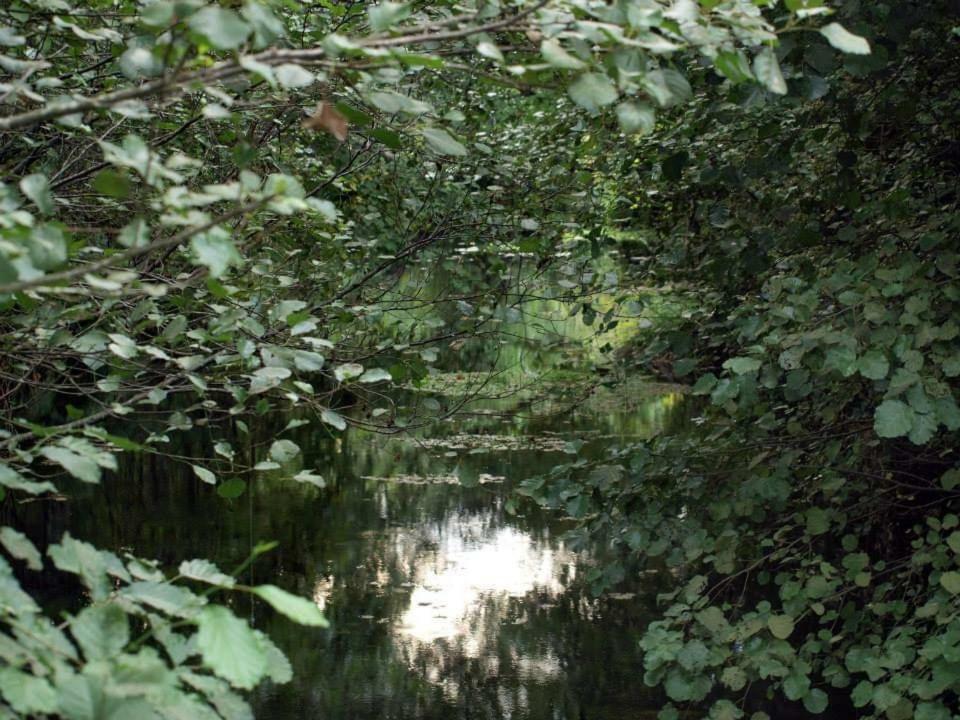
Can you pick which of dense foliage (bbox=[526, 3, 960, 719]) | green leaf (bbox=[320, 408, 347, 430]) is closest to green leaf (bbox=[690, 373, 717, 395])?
dense foliage (bbox=[526, 3, 960, 719])

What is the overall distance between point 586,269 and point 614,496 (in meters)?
0.84

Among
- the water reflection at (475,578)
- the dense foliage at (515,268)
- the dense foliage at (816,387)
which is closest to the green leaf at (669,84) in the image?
the dense foliage at (515,268)

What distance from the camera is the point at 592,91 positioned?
1530 millimetres

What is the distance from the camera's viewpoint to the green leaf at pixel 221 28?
1241 millimetres

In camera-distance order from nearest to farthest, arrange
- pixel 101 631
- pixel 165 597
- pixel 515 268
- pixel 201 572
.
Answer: pixel 101 631 < pixel 165 597 < pixel 201 572 < pixel 515 268

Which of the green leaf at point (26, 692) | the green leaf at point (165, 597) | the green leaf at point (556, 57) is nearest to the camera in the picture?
the green leaf at point (26, 692)

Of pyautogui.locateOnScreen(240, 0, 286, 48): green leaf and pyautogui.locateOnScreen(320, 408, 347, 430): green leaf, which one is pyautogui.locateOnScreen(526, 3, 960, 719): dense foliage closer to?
pyautogui.locateOnScreen(320, 408, 347, 430): green leaf

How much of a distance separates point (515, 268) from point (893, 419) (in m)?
2.72

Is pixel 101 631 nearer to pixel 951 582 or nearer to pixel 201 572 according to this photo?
pixel 201 572

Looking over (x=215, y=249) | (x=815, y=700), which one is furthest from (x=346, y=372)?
(x=815, y=700)

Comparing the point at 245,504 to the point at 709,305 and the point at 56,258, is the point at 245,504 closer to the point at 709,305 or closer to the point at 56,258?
the point at 709,305

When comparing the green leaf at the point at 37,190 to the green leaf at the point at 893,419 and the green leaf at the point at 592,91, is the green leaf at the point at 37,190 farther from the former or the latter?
the green leaf at the point at 893,419

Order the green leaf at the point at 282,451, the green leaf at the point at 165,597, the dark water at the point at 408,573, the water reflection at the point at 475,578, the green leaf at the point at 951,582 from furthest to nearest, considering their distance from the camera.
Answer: the water reflection at the point at 475,578
the dark water at the point at 408,573
the green leaf at the point at 951,582
the green leaf at the point at 282,451
the green leaf at the point at 165,597

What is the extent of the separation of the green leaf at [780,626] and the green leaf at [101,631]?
1988mm
